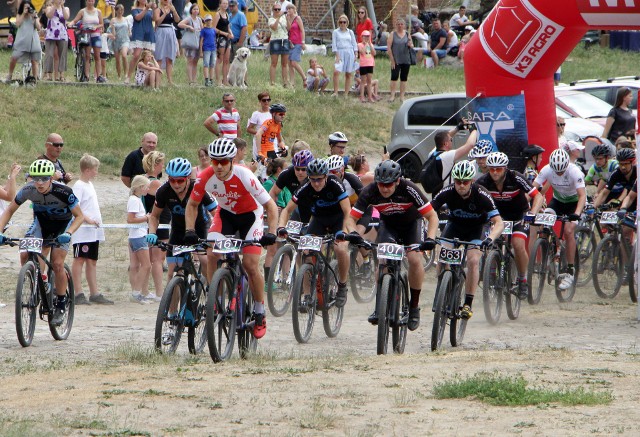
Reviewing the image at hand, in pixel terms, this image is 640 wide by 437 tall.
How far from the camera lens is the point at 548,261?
1468cm

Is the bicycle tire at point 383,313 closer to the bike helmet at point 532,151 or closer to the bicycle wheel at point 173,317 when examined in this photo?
the bicycle wheel at point 173,317

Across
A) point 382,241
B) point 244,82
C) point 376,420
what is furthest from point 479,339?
point 244,82

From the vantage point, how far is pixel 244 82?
2681 centimetres

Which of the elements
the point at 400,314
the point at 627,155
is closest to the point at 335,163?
the point at 400,314

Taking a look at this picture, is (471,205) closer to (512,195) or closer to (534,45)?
(512,195)

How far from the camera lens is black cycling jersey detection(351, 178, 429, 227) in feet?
36.7

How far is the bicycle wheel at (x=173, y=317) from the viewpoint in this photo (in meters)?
10.1

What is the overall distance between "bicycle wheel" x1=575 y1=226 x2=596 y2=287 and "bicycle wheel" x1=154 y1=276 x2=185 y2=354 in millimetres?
6621

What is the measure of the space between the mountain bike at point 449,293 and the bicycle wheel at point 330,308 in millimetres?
1276

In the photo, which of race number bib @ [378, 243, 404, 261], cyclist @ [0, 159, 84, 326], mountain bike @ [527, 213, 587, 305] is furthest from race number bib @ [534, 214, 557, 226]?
cyclist @ [0, 159, 84, 326]

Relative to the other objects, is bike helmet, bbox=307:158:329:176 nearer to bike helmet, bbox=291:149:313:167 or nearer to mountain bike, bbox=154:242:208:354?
bike helmet, bbox=291:149:313:167

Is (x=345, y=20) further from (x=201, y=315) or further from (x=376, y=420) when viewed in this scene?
(x=376, y=420)

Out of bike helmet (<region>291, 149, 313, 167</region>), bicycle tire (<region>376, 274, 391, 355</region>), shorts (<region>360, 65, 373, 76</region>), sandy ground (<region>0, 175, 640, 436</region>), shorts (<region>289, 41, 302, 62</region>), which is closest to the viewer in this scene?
sandy ground (<region>0, 175, 640, 436</region>)

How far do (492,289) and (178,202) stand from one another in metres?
3.94
